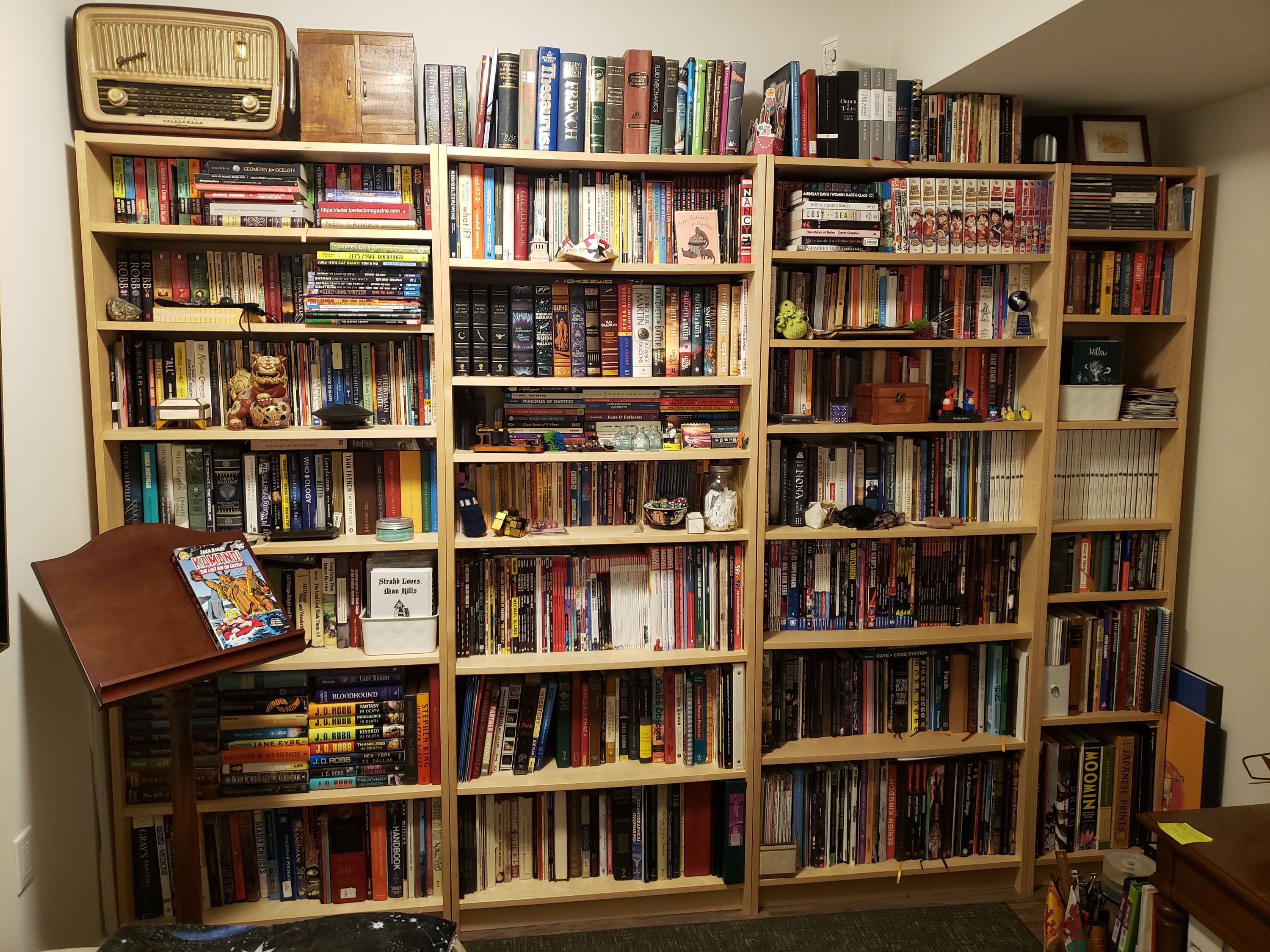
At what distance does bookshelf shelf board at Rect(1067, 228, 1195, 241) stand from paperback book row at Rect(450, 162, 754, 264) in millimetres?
983

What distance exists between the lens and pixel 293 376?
7.89 feet

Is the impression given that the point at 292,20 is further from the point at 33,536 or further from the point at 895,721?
the point at 895,721

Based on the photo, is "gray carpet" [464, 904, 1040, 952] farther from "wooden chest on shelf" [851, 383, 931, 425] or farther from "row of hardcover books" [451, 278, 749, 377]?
"row of hardcover books" [451, 278, 749, 377]

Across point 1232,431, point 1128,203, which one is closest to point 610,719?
point 1232,431

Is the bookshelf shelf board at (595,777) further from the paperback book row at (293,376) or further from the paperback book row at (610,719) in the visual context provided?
the paperback book row at (293,376)

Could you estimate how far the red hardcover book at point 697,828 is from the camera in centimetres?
259

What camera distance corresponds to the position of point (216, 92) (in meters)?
2.20

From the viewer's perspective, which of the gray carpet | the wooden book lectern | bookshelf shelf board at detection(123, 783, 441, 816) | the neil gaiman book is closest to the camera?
the wooden book lectern

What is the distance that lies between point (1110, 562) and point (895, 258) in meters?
1.21

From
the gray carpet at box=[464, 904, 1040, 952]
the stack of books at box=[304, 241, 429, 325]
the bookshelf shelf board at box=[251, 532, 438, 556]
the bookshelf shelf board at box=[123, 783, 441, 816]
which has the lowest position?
the gray carpet at box=[464, 904, 1040, 952]

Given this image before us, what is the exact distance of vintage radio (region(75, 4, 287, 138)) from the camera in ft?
7.01

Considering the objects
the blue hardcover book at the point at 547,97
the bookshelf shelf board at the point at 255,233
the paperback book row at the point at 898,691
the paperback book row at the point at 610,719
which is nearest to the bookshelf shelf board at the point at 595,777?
the paperback book row at the point at 610,719

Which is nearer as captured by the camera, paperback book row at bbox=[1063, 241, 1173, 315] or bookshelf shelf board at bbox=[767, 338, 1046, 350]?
bookshelf shelf board at bbox=[767, 338, 1046, 350]

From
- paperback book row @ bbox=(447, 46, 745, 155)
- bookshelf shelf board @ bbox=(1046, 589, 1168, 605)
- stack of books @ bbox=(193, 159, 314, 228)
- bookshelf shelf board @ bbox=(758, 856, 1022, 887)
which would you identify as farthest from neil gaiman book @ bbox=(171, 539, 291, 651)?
bookshelf shelf board @ bbox=(1046, 589, 1168, 605)
